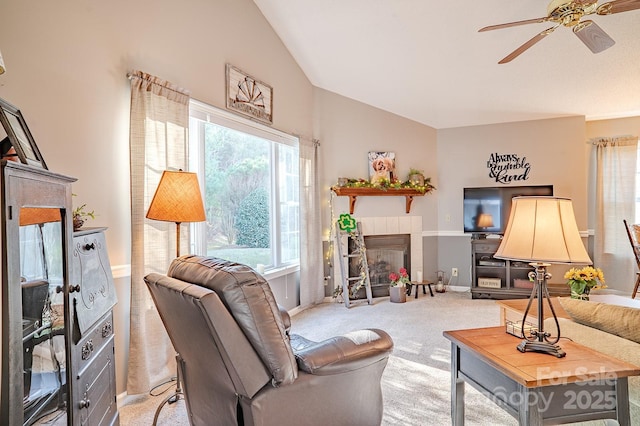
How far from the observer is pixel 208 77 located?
3609 mm

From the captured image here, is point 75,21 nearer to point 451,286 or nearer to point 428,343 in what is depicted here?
point 428,343

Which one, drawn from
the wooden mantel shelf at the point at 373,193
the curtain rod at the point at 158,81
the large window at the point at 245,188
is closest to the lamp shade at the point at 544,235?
the curtain rod at the point at 158,81

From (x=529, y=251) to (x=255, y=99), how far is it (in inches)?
134

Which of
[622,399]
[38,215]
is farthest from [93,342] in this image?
[622,399]

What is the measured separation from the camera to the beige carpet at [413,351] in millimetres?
2457

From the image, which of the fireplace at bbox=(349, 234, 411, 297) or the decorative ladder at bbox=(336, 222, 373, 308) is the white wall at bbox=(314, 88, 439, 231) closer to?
the decorative ladder at bbox=(336, 222, 373, 308)

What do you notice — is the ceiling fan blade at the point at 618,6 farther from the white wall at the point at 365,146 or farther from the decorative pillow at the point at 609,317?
the white wall at the point at 365,146

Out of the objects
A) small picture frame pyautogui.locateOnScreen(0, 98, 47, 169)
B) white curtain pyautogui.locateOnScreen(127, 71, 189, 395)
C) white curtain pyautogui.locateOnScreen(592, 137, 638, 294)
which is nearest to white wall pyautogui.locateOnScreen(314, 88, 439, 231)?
white curtain pyautogui.locateOnScreen(592, 137, 638, 294)

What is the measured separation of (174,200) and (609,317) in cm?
238

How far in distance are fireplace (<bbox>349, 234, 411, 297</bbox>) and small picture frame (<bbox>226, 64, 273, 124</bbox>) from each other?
2.33 metres

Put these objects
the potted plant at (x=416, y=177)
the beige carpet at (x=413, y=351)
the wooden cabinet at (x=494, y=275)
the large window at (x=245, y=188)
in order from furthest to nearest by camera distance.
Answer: the potted plant at (x=416, y=177)
the wooden cabinet at (x=494, y=275)
the large window at (x=245, y=188)
the beige carpet at (x=413, y=351)

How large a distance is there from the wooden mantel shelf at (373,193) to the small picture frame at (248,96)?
5.19ft

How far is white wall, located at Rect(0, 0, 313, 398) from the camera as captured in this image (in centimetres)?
212

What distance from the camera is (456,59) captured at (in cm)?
460
